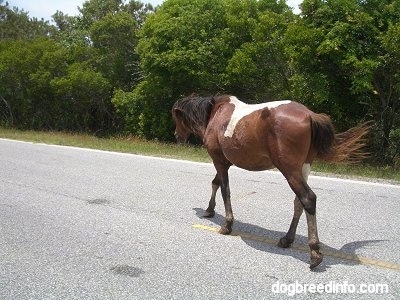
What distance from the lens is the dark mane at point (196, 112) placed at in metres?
6.20

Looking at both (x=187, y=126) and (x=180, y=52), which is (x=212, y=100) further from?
(x=180, y=52)

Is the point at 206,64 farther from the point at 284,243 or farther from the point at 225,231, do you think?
the point at 284,243

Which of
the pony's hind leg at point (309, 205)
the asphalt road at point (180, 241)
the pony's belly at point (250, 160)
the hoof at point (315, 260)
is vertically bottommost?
the asphalt road at point (180, 241)

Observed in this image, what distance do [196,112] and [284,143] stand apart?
1.93m

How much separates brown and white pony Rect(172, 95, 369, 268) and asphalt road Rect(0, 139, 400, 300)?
425 millimetres

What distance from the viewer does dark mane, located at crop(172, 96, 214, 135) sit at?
6.20m

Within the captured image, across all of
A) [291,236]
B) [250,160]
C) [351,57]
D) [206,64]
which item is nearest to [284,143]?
[250,160]

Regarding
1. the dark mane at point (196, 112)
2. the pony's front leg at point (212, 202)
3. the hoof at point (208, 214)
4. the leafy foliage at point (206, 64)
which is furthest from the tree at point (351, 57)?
the hoof at point (208, 214)

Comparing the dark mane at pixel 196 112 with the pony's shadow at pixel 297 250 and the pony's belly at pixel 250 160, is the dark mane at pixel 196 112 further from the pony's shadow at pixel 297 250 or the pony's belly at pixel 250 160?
the pony's shadow at pixel 297 250

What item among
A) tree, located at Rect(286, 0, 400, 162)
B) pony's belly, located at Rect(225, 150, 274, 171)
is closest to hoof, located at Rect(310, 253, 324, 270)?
pony's belly, located at Rect(225, 150, 274, 171)

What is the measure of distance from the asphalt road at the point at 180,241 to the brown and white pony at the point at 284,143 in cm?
43

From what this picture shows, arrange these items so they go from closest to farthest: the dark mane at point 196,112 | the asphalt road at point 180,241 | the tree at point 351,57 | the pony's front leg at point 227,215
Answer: the asphalt road at point 180,241
the pony's front leg at point 227,215
the dark mane at point 196,112
the tree at point 351,57

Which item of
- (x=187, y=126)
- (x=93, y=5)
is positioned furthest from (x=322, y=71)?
(x=93, y=5)

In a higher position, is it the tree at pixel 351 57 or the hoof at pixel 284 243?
the tree at pixel 351 57
